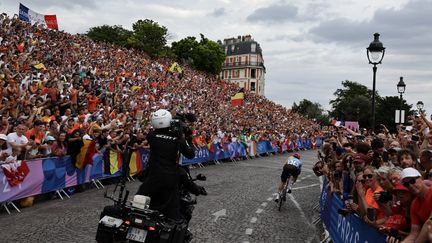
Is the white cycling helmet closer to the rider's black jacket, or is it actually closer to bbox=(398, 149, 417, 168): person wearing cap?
the rider's black jacket

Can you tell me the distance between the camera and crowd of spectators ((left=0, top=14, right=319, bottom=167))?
13828 mm

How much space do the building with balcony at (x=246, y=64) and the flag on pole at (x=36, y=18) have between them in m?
105

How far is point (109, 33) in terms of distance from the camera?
272 feet

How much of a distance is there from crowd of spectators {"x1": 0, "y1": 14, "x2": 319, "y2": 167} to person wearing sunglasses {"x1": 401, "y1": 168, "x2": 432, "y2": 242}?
29.8ft

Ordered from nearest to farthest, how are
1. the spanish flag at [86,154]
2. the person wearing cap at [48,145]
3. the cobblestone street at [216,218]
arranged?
1. the cobblestone street at [216,218]
2. the person wearing cap at [48,145]
3. the spanish flag at [86,154]

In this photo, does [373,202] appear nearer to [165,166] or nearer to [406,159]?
[406,159]

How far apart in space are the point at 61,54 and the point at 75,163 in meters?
13.6

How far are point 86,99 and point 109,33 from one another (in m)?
64.7

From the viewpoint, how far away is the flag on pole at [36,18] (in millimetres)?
31953

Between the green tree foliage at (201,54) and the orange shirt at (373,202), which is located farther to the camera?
the green tree foliage at (201,54)

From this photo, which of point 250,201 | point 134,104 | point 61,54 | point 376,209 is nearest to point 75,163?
point 250,201

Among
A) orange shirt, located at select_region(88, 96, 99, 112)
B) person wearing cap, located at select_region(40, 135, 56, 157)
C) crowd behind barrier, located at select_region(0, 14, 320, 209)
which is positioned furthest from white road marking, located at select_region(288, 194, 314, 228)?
orange shirt, located at select_region(88, 96, 99, 112)

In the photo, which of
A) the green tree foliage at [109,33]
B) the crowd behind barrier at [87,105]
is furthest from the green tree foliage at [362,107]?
the green tree foliage at [109,33]

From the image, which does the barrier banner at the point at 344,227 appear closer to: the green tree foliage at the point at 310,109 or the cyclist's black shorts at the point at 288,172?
the cyclist's black shorts at the point at 288,172
